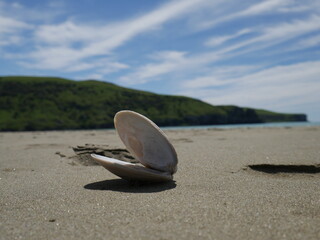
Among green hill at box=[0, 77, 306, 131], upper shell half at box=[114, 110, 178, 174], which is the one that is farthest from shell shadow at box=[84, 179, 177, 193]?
green hill at box=[0, 77, 306, 131]

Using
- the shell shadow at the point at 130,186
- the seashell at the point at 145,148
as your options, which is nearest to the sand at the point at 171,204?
the shell shadow at the point at 130,186

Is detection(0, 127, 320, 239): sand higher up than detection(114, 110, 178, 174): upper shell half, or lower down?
lower down

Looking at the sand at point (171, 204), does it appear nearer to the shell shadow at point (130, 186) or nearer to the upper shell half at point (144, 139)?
the shell shadow at point (130, 186)

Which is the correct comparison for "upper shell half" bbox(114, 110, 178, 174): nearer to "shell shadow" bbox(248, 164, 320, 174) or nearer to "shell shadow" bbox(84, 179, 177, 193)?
"shell shadow" bbox(84, 179, 177, 193)

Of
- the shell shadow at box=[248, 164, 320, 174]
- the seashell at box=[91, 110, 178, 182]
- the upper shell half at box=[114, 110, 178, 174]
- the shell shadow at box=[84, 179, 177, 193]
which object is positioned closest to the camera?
the shell shadow at box=[84, 179, 177, 193]

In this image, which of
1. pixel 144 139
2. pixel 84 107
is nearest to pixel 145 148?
pixel 144 139

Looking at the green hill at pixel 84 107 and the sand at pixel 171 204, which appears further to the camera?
the green hill at pixel 84 107

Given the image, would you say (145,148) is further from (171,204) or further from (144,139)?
(171,204)
